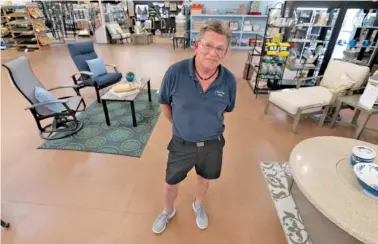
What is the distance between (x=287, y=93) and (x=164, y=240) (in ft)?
9.12

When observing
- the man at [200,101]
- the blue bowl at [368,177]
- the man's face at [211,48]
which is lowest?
the blue bowl at [368,177]

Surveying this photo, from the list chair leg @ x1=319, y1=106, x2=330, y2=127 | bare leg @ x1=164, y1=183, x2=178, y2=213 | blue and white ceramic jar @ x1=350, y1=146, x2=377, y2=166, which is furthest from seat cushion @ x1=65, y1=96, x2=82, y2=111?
chair leg @ x1=319, y1=106, x2=330, y2=127

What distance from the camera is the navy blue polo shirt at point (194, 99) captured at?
1241 mm

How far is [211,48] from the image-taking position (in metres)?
1.15

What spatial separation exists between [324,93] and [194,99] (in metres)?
2.95

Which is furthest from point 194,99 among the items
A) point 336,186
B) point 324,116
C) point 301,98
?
point 324,116

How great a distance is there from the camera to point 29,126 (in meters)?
3.21

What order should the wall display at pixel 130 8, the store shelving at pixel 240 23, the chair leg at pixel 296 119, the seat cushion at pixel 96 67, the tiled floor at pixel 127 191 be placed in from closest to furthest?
the tiled floor at pixel 127 191 → the chair leg at pixel 296 119 → the seat cushion at pixel 96 67 → the store shelving at pixel 240 23 → the wall display at pixel 130 8

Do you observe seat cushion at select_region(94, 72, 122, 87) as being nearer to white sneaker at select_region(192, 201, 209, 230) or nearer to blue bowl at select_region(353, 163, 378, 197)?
white sneaker at select_region(192, 201, 209, 230)

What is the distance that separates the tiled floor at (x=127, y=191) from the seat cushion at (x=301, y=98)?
1.12 ft

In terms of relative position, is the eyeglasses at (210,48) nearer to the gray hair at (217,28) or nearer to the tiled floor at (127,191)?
the gray hair at (217,28)

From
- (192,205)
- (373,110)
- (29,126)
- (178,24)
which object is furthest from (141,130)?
(178,24)

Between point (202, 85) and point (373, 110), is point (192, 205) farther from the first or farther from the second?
point (373, 110)

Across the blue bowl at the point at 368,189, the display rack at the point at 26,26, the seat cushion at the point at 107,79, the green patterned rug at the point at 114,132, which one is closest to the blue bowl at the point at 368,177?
the blue bowl at the point at 368,189
